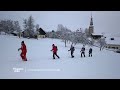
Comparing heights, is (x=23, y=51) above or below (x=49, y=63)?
above

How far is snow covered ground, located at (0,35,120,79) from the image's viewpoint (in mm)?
7652

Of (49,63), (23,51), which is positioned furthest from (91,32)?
(23,51)

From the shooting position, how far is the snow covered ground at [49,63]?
7652 mm

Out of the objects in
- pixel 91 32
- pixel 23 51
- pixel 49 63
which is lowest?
pixel 49 63

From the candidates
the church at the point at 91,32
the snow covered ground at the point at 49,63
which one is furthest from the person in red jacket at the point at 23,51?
the church at the point at 91,32

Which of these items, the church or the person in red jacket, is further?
the church

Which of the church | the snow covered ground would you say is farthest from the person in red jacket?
the church

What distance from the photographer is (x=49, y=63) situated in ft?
25.3

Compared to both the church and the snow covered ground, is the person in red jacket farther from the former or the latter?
the church

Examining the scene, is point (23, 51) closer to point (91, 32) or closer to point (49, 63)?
point (49, 63)
